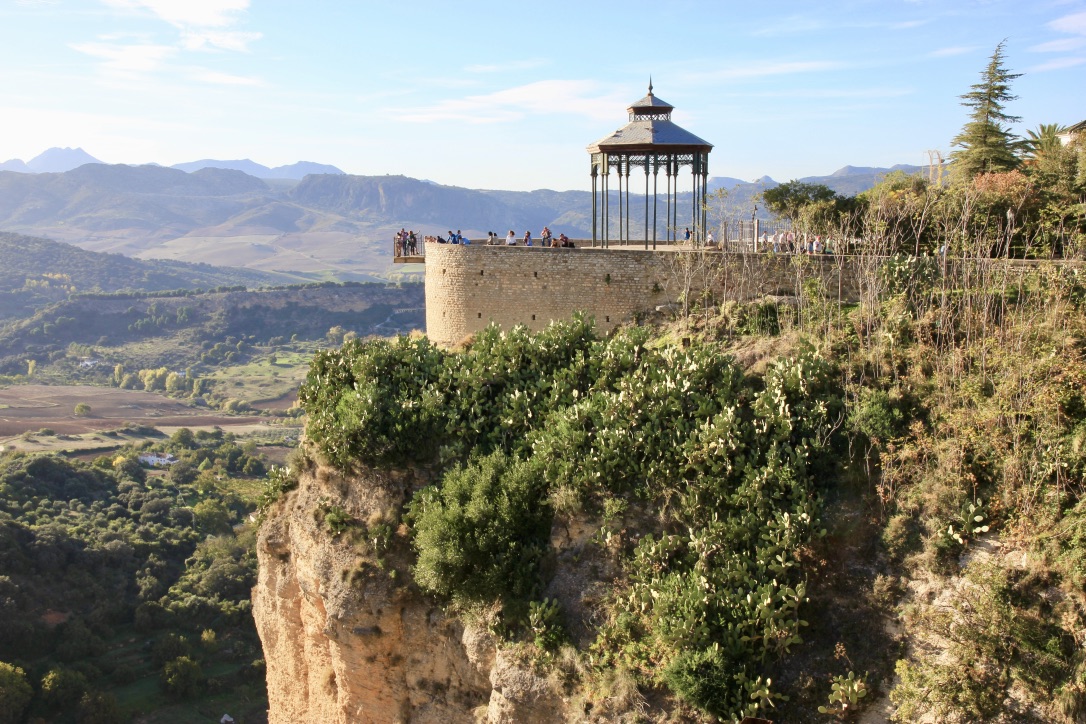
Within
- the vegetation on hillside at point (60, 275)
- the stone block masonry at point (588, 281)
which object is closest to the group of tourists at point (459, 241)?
the stone block masonry at point (588, 281)

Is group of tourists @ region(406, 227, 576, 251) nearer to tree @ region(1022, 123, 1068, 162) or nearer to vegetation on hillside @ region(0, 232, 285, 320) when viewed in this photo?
tree @ region(1022, 123, 1068, 162)

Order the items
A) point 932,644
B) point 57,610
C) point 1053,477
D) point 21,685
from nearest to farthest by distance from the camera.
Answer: point 932,644 → point 1053,477 → point 21,685 → point 57,610

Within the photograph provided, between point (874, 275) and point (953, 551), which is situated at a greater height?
point (874, 275)

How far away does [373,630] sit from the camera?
587 inches

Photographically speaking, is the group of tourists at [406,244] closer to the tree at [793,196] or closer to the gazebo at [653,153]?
the gazebo at [653,153]

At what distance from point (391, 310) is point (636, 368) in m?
126

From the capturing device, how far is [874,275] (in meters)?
15.2

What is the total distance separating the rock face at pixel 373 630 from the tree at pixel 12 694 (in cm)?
2508

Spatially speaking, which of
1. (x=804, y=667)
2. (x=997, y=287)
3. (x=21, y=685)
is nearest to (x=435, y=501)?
(x=804, y=667)

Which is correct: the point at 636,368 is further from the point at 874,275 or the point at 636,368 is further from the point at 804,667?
the point at 804,667

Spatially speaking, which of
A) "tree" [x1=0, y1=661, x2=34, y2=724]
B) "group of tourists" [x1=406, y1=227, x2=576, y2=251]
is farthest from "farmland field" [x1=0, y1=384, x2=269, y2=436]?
"group of tourists" [x1=406, y1=227, x2=576, y2=251]

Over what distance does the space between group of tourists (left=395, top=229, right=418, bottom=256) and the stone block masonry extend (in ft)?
7.95

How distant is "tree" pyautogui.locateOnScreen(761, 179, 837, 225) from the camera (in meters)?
21.1

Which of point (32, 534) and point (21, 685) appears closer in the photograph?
point (21, 685)
